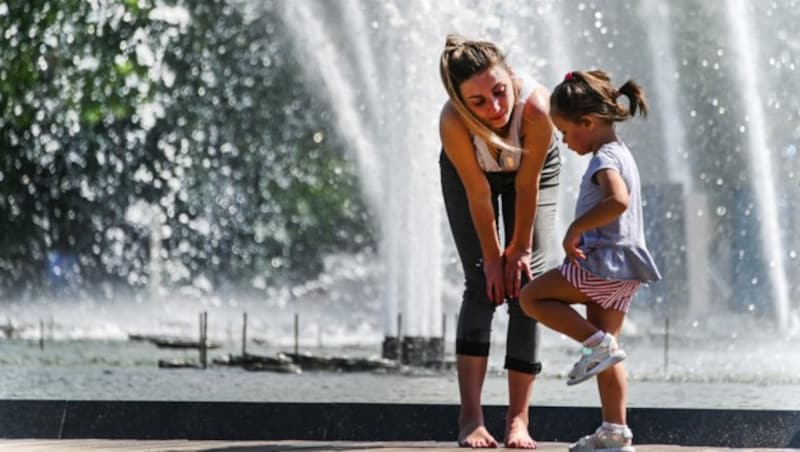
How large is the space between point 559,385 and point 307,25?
13.5m

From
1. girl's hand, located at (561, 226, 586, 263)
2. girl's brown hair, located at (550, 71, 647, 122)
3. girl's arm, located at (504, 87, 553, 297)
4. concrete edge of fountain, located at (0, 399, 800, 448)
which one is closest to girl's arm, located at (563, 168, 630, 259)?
girl's hand, located at (561, 226, 586, 263)

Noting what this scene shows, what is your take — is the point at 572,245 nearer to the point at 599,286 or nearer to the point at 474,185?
the point at 599,286

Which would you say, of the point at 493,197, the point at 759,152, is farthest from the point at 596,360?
the point at 759,152

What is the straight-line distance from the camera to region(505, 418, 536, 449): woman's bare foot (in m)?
4.98

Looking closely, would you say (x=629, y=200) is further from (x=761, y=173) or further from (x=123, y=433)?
(x=761, y=173)

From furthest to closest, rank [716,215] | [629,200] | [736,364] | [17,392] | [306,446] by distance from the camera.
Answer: [716,215] < [736,364] < [17,392] < [306,446] < [629,200]

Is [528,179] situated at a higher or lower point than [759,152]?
lower

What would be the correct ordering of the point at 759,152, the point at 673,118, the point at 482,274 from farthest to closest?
1. the point at 673,118
2. the point at 759,152
3. the point at 482,274

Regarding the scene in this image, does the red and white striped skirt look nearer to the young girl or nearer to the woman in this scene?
the young girl

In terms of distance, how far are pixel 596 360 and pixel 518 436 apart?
1.77 feet

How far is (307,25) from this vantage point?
72.3ft

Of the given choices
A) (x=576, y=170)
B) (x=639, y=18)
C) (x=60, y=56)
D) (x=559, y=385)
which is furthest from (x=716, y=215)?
(x=559, y=385)

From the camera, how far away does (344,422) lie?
552 cm

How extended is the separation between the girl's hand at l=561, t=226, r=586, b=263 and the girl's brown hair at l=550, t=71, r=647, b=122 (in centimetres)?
31
